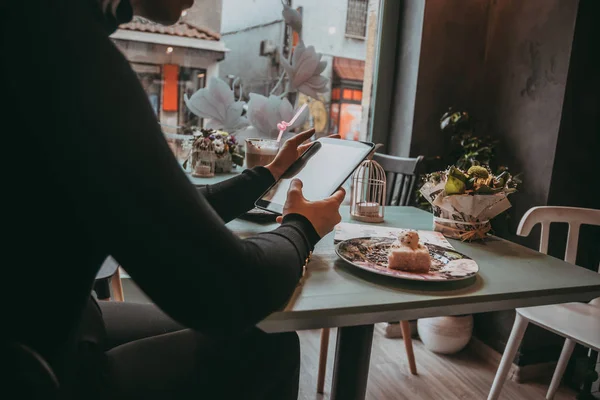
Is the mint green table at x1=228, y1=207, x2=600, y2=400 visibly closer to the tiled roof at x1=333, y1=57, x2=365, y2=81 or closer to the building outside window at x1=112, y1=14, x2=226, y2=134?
the building outside window at x1=112, y1=14, x2=226, y2=134

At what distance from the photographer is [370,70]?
2818 mm

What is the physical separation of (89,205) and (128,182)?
50mm

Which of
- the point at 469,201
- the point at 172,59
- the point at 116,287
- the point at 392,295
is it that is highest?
the point at 172,59

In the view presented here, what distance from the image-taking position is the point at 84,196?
540 millimetres

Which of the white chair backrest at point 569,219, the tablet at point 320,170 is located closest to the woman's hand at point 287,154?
the tablet at point 320,170

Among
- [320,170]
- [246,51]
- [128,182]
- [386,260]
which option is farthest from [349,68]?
[128,182]

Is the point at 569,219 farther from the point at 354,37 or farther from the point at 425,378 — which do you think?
the point at 354,37

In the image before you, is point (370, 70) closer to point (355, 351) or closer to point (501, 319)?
point (501, 319)

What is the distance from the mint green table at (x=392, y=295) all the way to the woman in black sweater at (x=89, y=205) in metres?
0.12

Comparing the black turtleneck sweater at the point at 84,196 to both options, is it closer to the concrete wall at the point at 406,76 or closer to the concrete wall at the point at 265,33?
the concrete wall at the point at 265,33

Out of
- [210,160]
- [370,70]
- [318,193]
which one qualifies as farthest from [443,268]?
[370,70]

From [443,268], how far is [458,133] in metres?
1.67

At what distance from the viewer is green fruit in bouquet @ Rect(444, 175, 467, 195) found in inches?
51.1

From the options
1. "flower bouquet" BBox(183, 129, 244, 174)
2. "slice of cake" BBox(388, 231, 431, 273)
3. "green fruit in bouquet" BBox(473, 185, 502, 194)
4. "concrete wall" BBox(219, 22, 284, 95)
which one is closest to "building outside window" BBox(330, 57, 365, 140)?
"concrete wall" BBox(219, 22, 284, 95)
